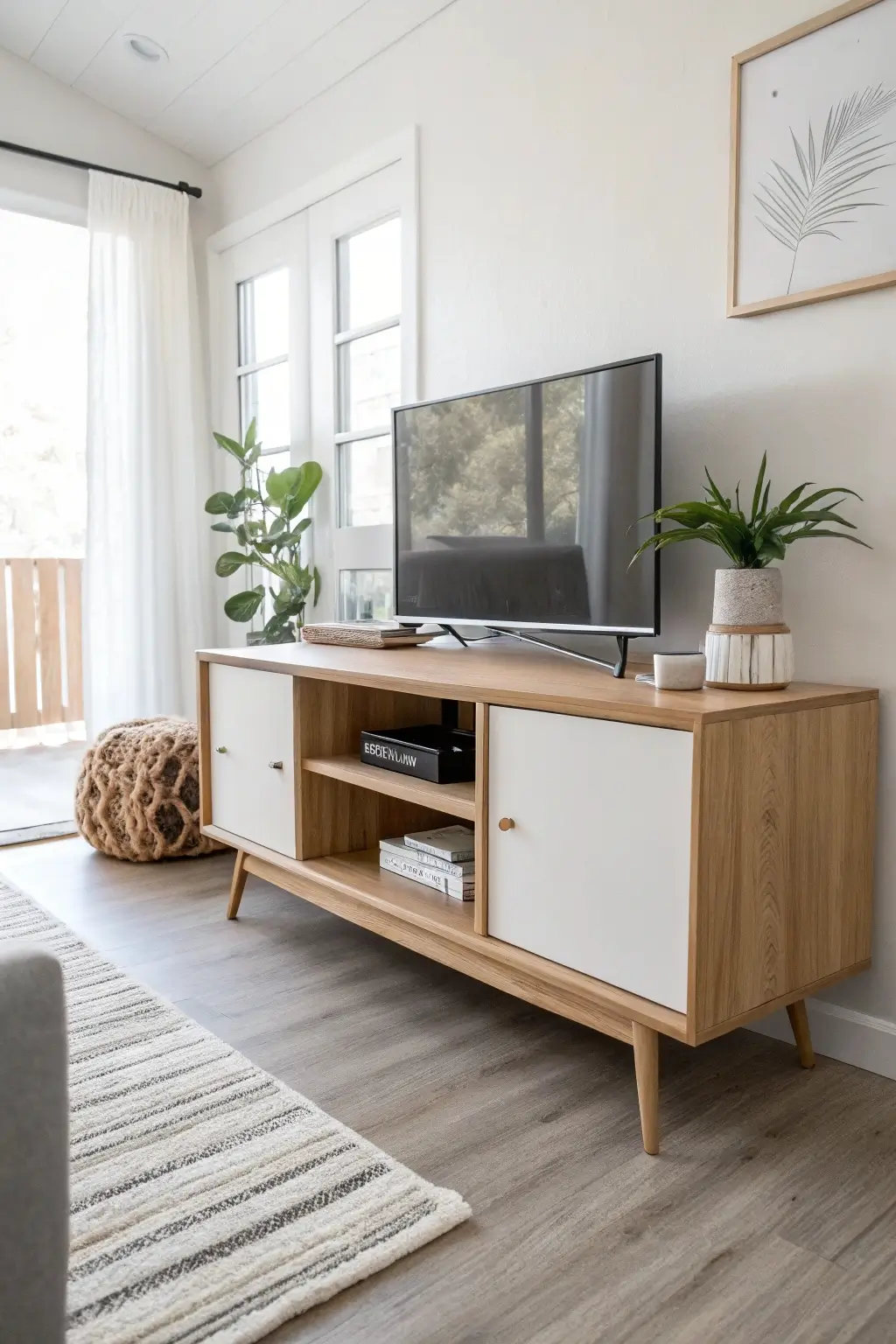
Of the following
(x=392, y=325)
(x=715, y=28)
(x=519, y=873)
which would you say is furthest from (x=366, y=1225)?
(x=392, y=325)

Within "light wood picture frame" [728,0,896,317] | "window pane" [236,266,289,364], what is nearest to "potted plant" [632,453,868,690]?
"light wood picture frame" [728,0,896,317]

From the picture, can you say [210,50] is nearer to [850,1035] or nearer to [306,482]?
[306,482]

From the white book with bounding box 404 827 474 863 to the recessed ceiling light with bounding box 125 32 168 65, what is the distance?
2.55m

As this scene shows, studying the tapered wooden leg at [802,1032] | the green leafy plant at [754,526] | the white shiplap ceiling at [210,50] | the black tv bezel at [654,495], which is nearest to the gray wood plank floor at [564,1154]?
the tapered wooden leg at [802,1032]

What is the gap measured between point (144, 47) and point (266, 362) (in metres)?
0.97

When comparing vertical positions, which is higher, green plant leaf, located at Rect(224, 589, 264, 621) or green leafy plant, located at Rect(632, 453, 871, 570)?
green leafy plant, located at Rect(632, 453, 871, 570)

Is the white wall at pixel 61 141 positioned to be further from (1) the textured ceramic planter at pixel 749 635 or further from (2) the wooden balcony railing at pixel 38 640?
(1) the textured ceramic planter at pixel 749 635

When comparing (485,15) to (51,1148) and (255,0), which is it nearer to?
(255,0)

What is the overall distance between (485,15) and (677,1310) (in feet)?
8.63

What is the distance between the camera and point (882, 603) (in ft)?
5.53

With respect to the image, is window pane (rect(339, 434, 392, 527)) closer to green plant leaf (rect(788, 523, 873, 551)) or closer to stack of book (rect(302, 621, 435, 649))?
stack of book (rect(302, 621, 435, 649))

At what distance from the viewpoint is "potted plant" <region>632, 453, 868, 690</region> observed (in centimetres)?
157

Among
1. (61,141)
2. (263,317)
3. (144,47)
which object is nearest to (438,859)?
(263,317)

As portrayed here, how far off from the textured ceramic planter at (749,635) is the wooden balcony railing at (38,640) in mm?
3272
